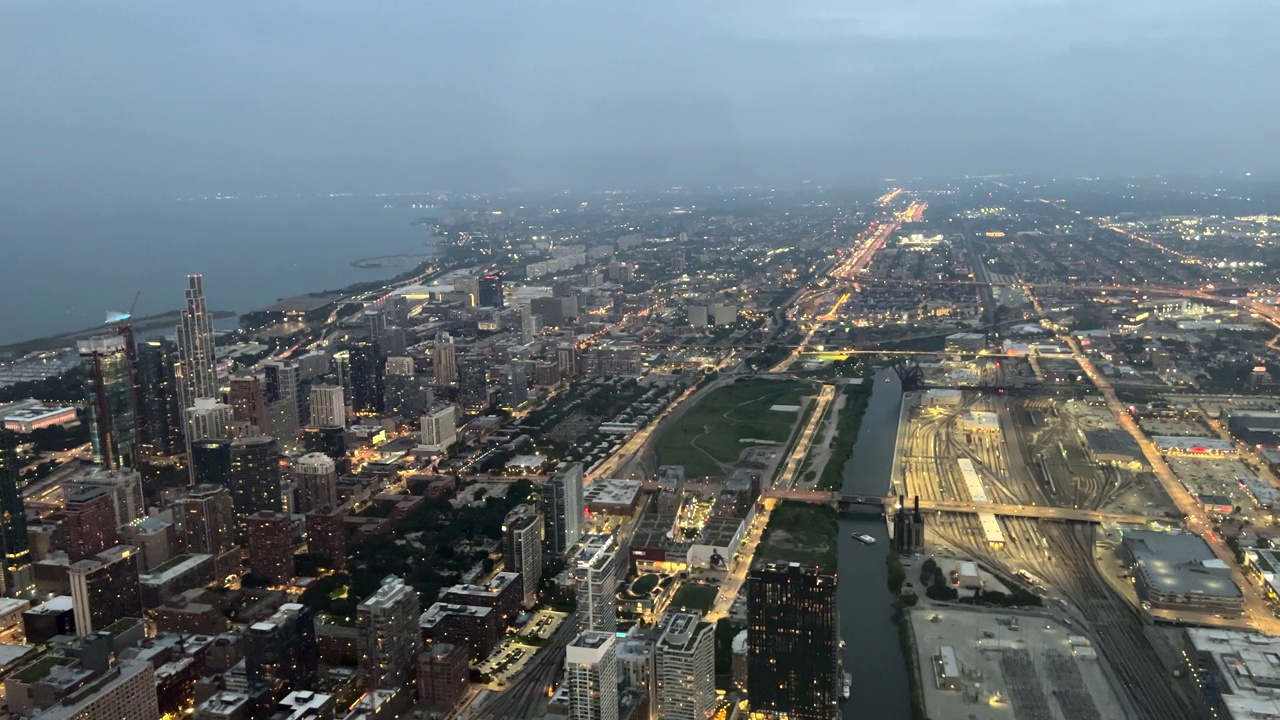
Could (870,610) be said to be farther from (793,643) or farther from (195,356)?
(195,356)

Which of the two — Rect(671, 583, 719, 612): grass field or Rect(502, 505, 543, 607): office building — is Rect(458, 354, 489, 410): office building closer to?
Rect(502, 505, 543, 607): office building

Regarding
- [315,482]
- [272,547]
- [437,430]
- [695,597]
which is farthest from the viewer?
[437,430]

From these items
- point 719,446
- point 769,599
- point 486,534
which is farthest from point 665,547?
point 719,446

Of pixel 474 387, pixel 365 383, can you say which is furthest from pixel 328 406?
pixel 474 387

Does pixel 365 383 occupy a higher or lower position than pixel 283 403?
lower

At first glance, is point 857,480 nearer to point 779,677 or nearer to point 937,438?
point 937,438

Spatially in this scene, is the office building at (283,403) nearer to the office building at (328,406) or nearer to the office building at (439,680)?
the office building at (328,406)
